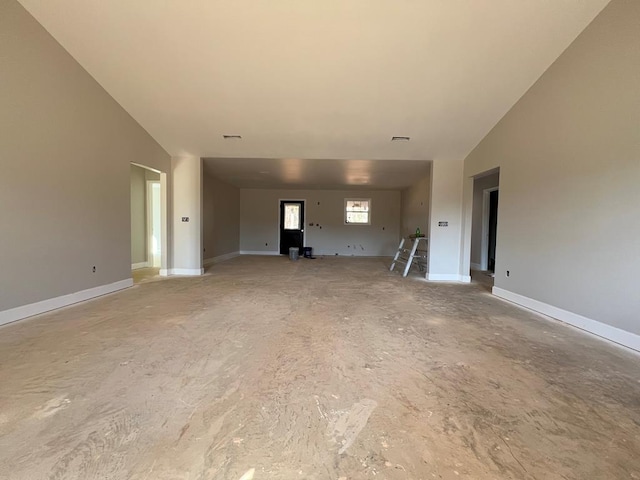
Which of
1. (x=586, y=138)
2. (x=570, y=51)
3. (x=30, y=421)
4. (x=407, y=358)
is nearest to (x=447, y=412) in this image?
(x=407, y=358)

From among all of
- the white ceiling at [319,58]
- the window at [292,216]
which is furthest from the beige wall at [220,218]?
the white ceiling at [319,58]

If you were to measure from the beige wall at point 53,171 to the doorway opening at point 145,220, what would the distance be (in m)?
2.14

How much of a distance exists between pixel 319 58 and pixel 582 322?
4104mm

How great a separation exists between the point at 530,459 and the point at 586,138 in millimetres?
3259

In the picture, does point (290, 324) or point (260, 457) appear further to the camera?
point (290, 324)

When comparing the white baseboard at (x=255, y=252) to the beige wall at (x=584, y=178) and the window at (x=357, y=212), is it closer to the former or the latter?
the window at (x=357, y=212)

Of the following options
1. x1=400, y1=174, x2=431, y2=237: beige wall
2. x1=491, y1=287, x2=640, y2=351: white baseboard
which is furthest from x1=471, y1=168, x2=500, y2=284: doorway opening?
x1=491, y1=287, x2=640, y2=351: white baseboard

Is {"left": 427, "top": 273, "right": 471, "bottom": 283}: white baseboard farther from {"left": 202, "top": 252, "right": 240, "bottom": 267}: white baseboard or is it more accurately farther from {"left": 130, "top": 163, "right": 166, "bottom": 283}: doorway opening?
{"left": 130, "top": 163, "right": 166, "bottom": 283}: doorway opening

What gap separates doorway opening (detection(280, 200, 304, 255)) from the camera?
33.8 feet

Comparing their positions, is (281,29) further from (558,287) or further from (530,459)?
(558,287)

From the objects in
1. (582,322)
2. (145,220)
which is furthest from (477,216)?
(145,220)

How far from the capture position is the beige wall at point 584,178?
8.76ft

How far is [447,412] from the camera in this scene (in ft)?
5.38

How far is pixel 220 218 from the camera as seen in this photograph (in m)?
8.55
